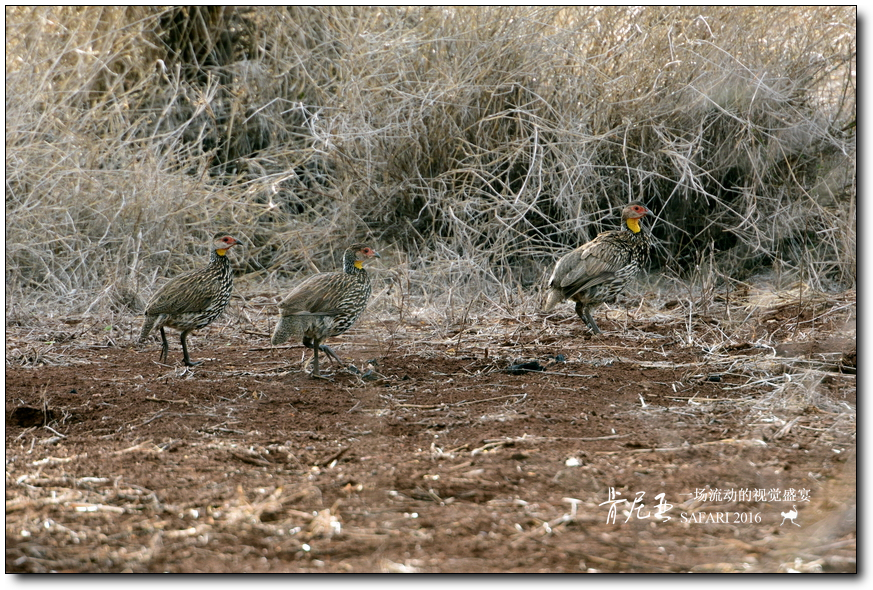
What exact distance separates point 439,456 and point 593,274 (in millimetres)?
3523

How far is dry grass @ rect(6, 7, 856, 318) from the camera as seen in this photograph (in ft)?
26.9

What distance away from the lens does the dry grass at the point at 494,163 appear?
323 inches

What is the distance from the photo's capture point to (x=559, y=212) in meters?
8.69

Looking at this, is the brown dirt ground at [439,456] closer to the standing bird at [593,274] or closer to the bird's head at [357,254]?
the standing bird at [593,274]

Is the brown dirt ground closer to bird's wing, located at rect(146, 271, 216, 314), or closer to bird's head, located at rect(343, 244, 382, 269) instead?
bird's wing, located at rect(146, 271, 216, 314)

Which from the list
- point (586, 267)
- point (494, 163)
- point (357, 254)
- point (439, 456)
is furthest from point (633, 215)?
point (439, 456)

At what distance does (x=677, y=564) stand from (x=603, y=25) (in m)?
7.07

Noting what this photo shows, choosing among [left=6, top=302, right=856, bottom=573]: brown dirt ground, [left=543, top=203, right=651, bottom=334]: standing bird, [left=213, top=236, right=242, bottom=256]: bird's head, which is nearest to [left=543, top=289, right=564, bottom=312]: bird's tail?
[left=543, top=203, right=651, bottom=334]: standing bird

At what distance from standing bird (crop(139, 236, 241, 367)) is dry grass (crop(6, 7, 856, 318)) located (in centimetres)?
188

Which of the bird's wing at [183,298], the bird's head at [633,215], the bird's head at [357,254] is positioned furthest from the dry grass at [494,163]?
the bird's wing at [183,298]

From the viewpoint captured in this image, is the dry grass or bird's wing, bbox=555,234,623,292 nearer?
bird's wing, bbox=555,234,623,292

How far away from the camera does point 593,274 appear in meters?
6.84

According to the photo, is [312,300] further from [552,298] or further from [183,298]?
[552,298]

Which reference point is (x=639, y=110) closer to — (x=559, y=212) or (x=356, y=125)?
(x=559, y=212)
